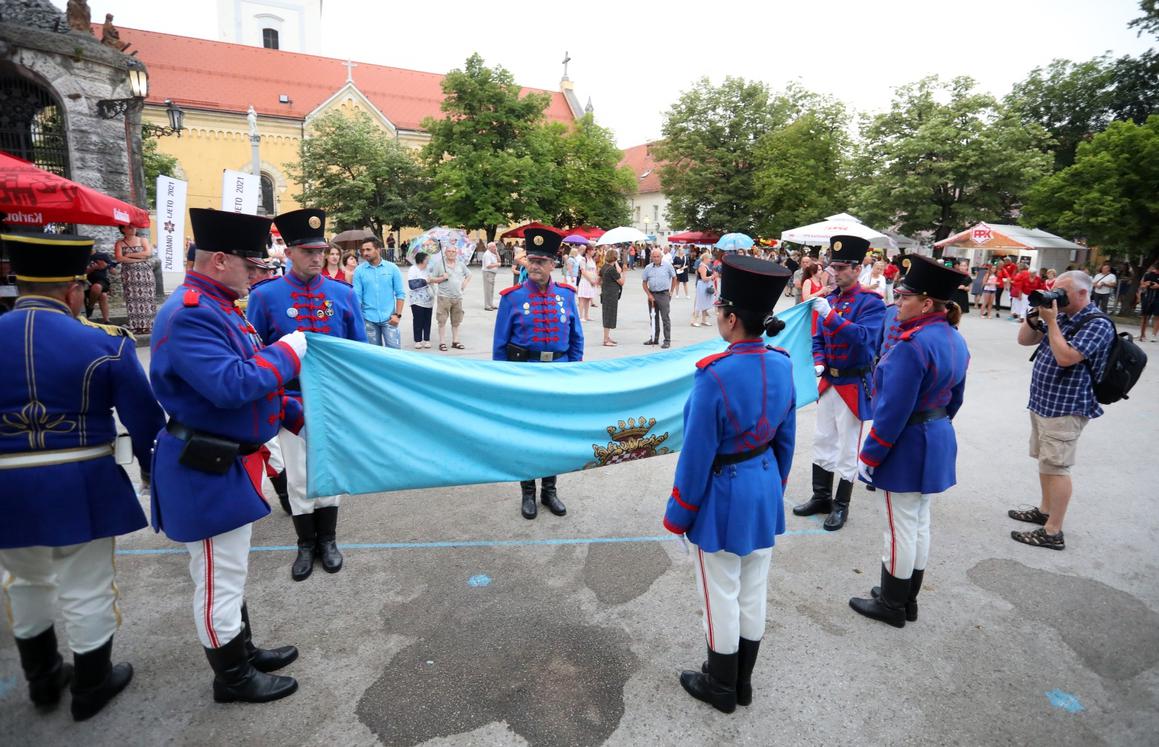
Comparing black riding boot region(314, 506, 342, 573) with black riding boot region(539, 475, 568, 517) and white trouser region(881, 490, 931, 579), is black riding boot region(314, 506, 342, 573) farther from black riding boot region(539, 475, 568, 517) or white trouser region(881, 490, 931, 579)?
white trouser region(881, 490, 931, 579)

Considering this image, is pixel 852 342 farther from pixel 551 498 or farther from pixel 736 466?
pixel 551 498

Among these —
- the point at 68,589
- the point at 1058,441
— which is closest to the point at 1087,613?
the point at 1058,441

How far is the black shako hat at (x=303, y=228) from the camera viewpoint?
4193 mm

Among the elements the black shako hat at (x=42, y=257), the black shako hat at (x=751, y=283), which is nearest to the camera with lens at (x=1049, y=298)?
the black shako hat at (x=751, y=283)

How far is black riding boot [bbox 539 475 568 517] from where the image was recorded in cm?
545

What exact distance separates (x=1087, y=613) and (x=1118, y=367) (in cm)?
184

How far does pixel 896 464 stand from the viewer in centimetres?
369

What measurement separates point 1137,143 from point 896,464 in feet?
91.9

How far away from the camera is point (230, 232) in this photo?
116 inches

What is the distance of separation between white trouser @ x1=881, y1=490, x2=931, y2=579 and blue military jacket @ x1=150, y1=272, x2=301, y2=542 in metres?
3.57

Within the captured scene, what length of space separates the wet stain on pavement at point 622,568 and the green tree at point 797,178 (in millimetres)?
38268

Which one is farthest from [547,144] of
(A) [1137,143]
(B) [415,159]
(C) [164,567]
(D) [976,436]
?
(C) [164,567]

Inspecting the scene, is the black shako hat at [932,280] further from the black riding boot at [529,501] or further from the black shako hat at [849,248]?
the black riding boot at [529,501]

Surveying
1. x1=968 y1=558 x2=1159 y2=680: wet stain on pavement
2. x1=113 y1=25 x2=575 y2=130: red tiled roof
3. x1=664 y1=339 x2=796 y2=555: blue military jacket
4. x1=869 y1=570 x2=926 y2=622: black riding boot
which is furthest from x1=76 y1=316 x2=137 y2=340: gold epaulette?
x1=113 y1=25 x2=575 y2=130: red tiled roof
